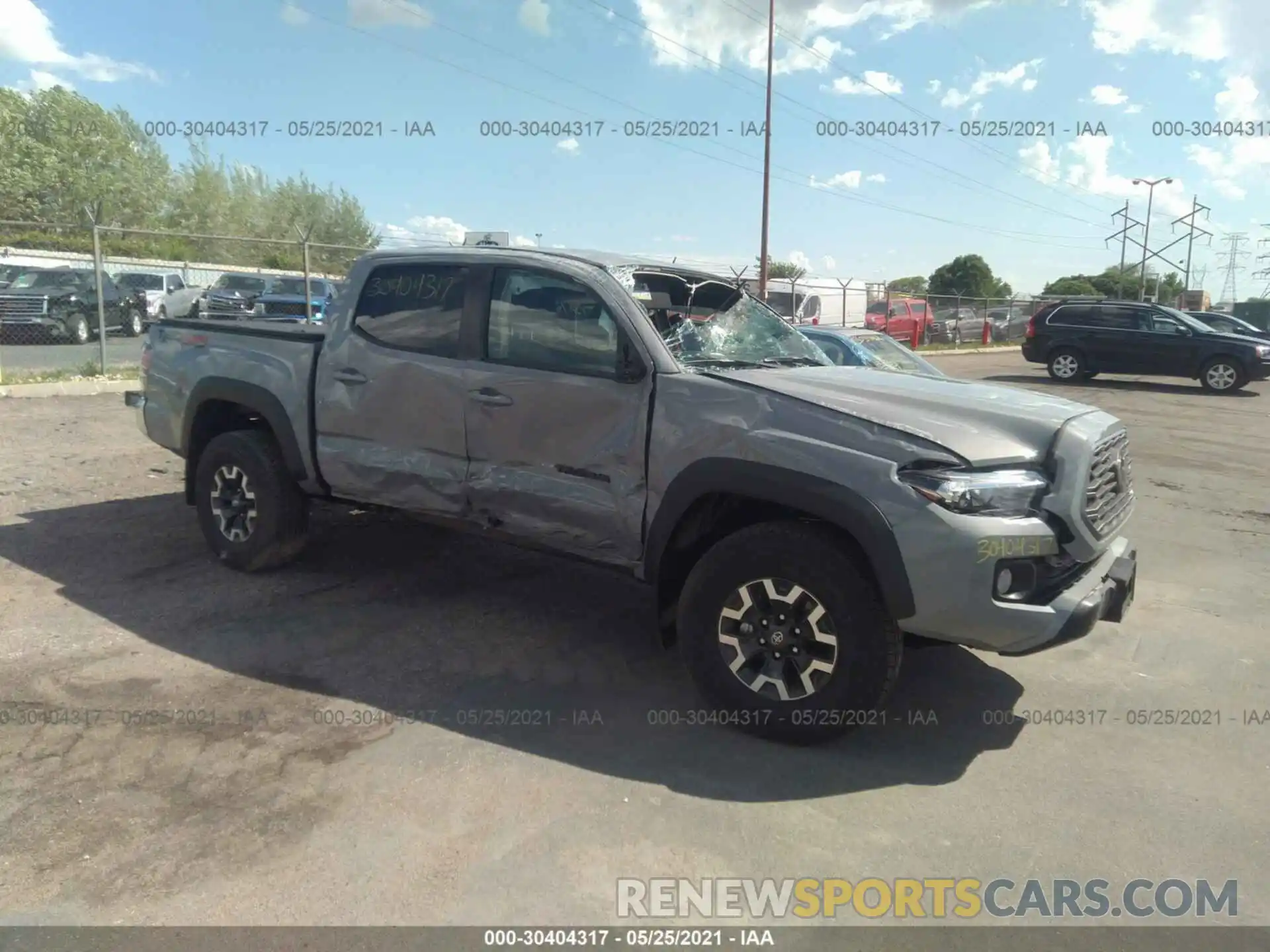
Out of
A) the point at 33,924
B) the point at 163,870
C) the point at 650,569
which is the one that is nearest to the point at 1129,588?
the point at 650,569

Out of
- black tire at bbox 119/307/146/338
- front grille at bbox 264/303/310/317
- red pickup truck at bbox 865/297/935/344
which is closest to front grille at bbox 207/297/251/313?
front grille at bbox 264/303/310/317

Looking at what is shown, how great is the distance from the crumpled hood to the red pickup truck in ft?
87.8

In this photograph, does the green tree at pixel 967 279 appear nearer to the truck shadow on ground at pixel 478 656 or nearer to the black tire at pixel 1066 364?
the black tire at pixel 1066 364

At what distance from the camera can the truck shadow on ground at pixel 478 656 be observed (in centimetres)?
369

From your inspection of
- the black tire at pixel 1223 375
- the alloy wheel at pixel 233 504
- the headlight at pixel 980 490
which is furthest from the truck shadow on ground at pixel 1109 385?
the headlight at pixel 980 490

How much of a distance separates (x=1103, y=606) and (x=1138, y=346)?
1800 centimetres

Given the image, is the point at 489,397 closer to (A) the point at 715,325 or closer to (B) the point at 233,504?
(A) the point at 715,325

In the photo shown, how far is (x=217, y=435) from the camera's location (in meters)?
5.83

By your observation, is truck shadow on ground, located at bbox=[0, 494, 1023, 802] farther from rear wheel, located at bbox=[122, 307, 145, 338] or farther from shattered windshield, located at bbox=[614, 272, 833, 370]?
rear wheel, located at bbox=[122, 307, 145, 338]

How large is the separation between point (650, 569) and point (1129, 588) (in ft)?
6.57

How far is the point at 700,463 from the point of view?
384 cm

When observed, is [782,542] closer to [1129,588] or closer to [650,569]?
[650,569]

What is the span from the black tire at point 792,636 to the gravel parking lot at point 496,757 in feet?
0.59
